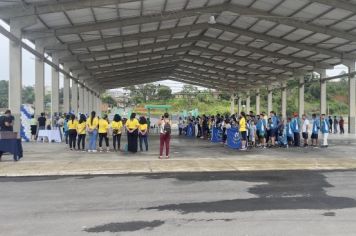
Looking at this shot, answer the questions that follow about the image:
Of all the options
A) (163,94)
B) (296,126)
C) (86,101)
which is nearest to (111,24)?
(296,126)

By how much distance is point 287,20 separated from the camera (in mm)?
26938

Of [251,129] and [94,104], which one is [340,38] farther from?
[94,104]

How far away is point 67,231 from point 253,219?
2838 millimetres

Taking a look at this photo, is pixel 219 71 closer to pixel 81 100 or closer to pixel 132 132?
pixel 81 100

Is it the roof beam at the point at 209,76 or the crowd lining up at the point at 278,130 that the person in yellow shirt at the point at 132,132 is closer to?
the crowd lining up at the point at 278,130

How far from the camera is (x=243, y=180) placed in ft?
37.1

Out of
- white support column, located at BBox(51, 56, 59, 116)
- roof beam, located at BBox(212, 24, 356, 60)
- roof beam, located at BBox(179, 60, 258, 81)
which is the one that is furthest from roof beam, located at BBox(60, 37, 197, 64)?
roof beam, located at BBox(179, 60, 258, 81)

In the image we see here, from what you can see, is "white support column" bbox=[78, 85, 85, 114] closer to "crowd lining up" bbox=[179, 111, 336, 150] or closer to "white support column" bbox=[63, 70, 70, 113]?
"white support column" bbox=[63, 70, 70, 113]

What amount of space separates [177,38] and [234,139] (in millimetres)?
14905

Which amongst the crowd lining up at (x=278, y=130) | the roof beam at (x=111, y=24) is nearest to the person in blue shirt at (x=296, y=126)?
the crowd lining up at (x=278, y=130)

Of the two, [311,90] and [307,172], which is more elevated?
[311,90]

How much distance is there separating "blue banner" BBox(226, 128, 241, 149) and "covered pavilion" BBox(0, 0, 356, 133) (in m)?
7.61

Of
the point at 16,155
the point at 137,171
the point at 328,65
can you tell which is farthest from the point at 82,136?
the point at 328,65

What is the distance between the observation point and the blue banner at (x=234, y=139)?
71.9ft
